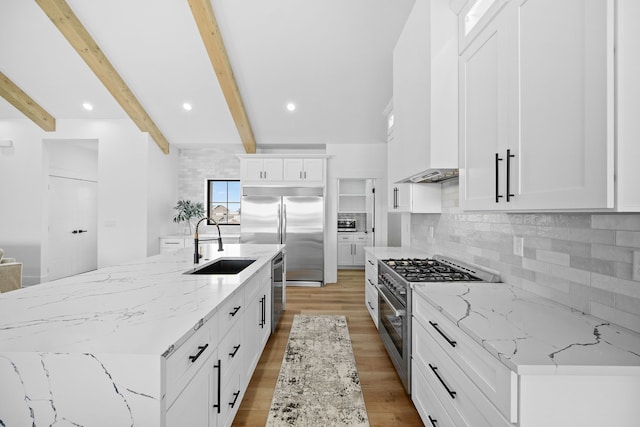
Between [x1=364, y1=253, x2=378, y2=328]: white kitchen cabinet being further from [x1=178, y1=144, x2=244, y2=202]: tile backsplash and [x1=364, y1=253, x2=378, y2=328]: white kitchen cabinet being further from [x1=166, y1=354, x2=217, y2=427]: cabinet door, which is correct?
[x1=178, y1=144, x2=244, y2=202]: tile backsplash

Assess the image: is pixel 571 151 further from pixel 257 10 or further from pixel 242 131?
pixel 242 131

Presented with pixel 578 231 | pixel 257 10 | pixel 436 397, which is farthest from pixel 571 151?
pixel 257 10

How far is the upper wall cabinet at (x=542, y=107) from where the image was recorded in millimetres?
863

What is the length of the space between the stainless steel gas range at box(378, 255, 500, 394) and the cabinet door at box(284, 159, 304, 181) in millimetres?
2956

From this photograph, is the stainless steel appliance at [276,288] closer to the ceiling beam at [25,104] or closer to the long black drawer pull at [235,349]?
the long black drawer pull at [235,349]

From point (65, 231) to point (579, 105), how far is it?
7359 mm

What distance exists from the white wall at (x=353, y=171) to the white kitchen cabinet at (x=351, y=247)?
3.93ft

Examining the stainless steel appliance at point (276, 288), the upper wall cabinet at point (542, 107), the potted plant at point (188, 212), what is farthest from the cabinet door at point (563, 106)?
the potted plant at point (188, 212)

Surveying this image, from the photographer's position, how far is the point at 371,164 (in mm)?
5594

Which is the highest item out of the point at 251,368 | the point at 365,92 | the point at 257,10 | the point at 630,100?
the point at 257,10

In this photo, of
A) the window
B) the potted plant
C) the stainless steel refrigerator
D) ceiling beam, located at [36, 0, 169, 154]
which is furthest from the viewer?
A: the window

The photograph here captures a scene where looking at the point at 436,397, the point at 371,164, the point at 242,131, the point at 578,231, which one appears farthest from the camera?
the point at 371,164

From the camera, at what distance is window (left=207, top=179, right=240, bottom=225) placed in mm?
6406

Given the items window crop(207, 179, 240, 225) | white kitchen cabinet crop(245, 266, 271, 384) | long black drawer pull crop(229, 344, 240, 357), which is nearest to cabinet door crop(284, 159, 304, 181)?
window crop(207, 179, 240, 225)
